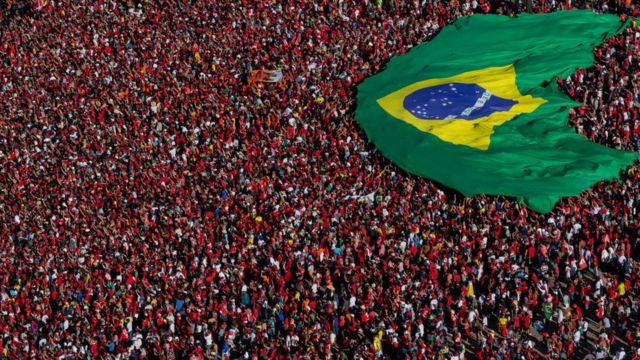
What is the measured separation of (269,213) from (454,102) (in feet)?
23.2

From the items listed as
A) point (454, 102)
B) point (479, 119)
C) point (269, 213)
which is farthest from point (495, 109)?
point (269, 213)

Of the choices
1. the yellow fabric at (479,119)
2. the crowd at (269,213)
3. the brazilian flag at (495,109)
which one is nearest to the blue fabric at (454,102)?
the brazilian flag at (495,109)

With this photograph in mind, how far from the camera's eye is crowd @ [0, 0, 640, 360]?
32.3m

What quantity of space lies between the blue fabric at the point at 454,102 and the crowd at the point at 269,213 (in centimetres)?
201

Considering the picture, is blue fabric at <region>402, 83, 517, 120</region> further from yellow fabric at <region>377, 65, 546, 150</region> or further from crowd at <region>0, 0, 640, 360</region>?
crowd at <region>0, 0, 640, 360</region>

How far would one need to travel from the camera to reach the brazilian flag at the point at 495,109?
36812mm

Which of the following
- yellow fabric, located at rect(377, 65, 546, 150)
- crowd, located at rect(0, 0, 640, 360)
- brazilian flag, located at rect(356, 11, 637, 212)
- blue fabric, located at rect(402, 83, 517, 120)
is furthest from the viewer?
blue fabric, located at rect(402, 83, 517, 120)

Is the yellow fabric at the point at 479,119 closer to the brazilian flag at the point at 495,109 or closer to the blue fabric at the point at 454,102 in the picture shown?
the brazilian flag at the point at 495,109

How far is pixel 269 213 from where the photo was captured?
3800cm

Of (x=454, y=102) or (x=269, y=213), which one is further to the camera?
(x=454, y=102)

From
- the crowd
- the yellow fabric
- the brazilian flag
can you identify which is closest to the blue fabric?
the brazilian flag

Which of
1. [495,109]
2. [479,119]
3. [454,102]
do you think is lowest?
[479,119]

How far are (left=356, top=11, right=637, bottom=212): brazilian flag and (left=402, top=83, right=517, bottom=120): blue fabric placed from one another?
0.04 metres

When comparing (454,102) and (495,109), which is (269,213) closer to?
(454,102)
